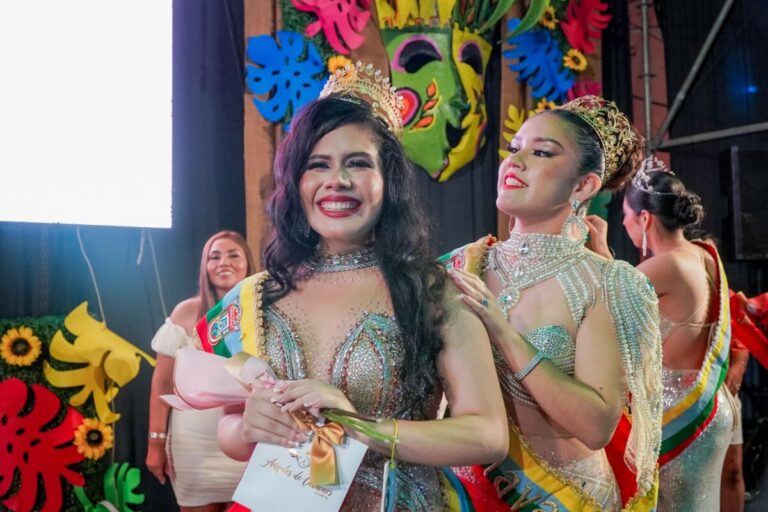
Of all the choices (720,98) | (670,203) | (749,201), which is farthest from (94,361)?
(720,98)

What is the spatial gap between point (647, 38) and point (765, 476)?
8.14ft

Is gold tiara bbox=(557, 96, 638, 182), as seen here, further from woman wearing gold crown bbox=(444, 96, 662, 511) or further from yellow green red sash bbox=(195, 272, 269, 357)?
yellow green red sash bbox=(195, 272, 269, 357)

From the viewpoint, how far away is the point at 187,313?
311 centimetres

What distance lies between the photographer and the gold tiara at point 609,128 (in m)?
1.89

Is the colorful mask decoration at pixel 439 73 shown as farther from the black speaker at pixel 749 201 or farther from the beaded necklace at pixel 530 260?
the beaded necklace at pixel 530 260

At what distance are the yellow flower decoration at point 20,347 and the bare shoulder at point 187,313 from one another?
0.50m

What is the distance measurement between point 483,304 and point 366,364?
1.08 feet

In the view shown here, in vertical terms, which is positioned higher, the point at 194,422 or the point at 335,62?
the point at 335,62

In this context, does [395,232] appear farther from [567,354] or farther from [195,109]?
[195,109]

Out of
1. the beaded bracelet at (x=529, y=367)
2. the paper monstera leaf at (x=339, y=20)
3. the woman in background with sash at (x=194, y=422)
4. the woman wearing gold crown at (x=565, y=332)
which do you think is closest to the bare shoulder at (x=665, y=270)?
the woman wearing gold crown at (x=565, y=332)

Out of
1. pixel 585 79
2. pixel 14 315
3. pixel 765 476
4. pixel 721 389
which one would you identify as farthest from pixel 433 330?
pixel 765 476

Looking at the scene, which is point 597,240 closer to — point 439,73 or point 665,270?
point 665,270

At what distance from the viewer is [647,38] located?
14.3ft

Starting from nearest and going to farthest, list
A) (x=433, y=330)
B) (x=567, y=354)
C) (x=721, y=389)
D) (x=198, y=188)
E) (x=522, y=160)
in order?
(x=433, y=330) → (x=567, y=354) → (x=522, y=160) → (x=721, y=389) → (x=198, y=188)
